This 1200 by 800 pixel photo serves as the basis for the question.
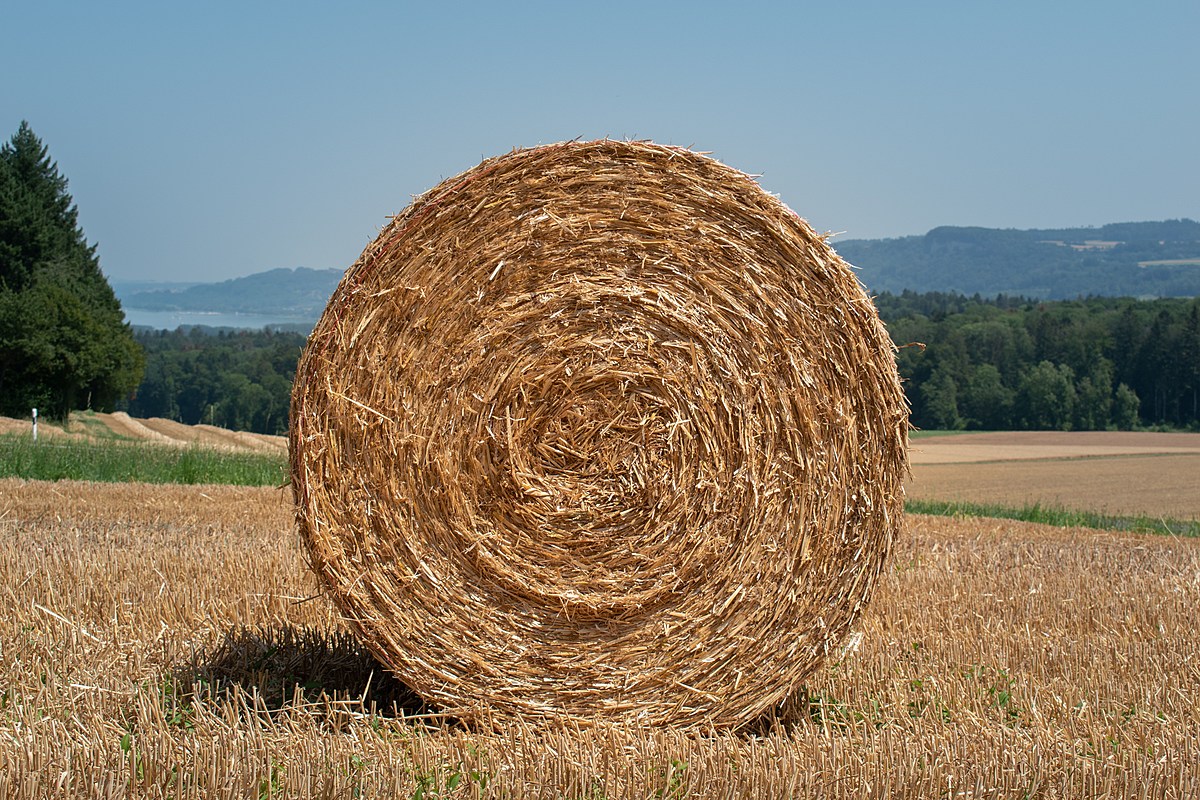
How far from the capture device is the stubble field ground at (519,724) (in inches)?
148

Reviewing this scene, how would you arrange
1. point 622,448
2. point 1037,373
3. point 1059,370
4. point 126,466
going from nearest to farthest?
point 622,448 < point 126,466 < point 1037,373 < point 1059,370

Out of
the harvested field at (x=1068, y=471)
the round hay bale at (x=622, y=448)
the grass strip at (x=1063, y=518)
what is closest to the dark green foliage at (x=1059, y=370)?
the harvested field at (x=1068, y=471)

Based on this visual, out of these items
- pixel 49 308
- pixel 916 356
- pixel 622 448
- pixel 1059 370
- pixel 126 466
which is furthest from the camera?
pixel 1059 370

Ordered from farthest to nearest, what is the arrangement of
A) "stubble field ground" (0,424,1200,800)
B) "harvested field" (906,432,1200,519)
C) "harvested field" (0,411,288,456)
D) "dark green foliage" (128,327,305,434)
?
"dark green foliage" (128,327,305,434) → "harvested field" (0,411,288,456) → "harvested field" (906,432,1200,519) → "stubble field ground" (0,424,1200,800)

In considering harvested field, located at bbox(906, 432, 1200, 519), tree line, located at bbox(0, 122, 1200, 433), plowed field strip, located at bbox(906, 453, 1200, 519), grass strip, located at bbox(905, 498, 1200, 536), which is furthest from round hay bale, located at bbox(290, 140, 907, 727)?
tree line, located at bbox(0, 122, 1200, 433)

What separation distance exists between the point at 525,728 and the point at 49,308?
44.4m

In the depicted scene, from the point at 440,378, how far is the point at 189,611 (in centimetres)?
273

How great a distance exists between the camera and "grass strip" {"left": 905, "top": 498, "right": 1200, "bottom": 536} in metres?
15.2

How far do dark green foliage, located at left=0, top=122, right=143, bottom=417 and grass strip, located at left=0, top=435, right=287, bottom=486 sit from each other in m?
23.9

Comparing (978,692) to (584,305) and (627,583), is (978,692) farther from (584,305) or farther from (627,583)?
(584,305)

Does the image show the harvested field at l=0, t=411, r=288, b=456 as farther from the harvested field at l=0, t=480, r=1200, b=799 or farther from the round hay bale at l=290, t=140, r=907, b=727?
the round hay bale at l=290, t=140, r=907, b=727

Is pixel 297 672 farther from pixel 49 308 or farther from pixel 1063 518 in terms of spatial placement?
pixel 49 308

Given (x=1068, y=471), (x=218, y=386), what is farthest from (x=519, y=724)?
(x=218, y=386)

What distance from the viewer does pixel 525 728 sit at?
4.40m
